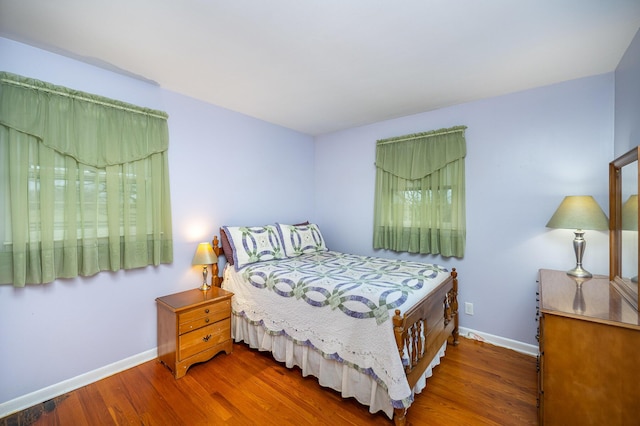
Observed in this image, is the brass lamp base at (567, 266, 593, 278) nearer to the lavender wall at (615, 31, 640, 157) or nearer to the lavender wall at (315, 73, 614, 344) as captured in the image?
the lavender wall at (315, 73, 614, 344)

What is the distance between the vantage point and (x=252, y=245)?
2873 mm

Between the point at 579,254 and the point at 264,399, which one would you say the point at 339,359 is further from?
the point at 579,254

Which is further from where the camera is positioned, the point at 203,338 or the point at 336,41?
the point at 203,338

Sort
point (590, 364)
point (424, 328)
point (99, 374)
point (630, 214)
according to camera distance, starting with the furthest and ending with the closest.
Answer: point (99, 374), point (424, 328), point (630, 214), point (590, 364)

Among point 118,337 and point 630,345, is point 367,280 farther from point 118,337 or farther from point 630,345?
point 118,337

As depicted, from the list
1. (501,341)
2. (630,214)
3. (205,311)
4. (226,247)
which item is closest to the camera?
(630,214)

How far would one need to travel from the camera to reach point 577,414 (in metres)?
1.40

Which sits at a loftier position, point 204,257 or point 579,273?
point 204,257

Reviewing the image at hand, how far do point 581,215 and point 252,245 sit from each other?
2.88 m

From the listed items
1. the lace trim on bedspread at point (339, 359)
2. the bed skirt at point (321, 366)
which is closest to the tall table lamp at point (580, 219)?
the bed skirt at point (321, 366)

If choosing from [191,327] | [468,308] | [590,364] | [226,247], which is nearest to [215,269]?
[226,247]

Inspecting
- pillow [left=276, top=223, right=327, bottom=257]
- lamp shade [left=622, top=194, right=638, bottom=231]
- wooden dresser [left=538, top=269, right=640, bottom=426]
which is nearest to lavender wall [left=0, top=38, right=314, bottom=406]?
pillow [left=276, top=223, right=327, bottom=257]

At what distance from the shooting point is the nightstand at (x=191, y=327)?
2.19 meters

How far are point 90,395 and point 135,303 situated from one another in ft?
2.21
